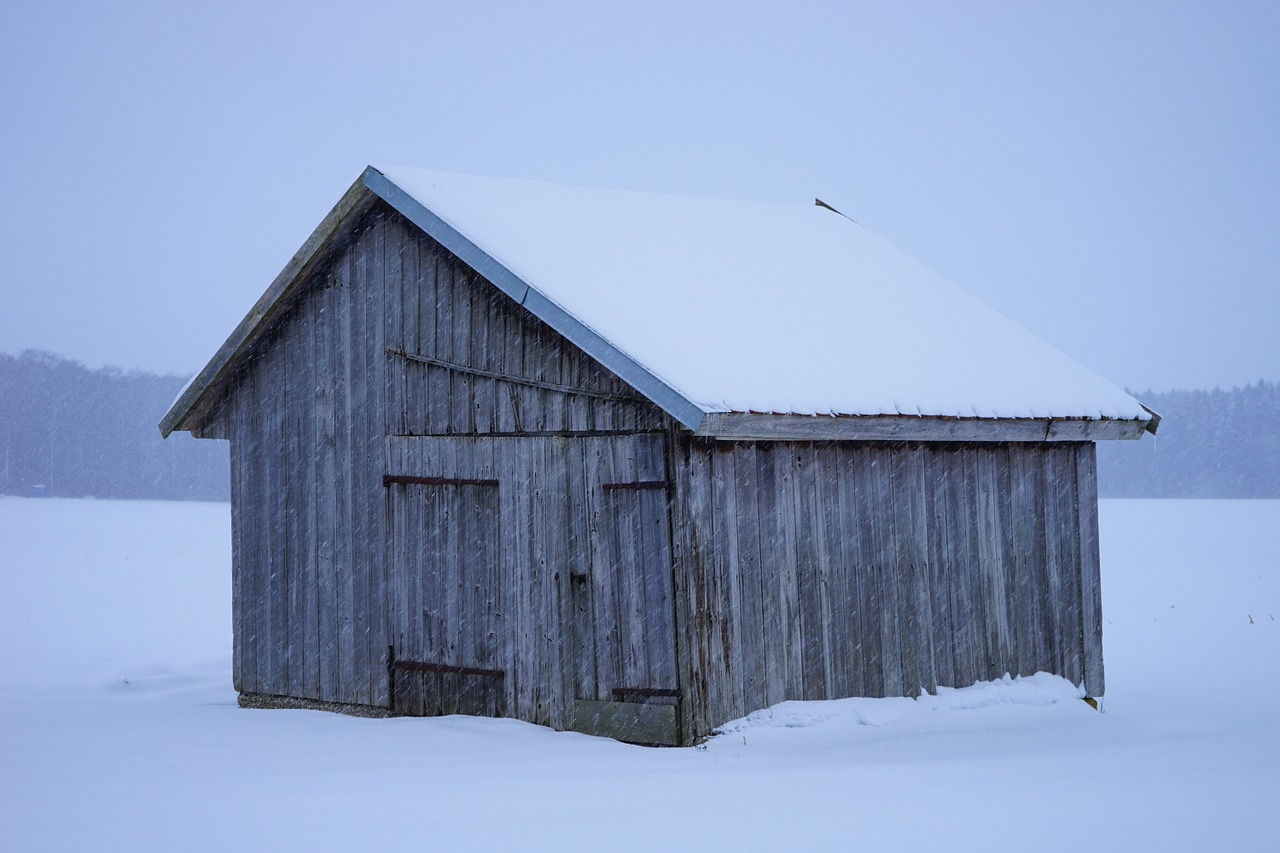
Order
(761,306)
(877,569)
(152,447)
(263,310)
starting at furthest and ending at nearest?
(152,447) < (263,310) < (761,306) < (877,569)

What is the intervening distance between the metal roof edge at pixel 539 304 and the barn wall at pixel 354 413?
403 millimetres

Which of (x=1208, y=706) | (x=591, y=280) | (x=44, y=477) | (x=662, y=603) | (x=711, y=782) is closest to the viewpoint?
(x=711, y=782)

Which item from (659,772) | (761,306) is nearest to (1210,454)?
(761,306)

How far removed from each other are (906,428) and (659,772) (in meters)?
3.46

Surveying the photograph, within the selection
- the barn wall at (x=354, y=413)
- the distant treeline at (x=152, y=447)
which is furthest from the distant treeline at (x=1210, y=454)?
the barn wall at (x=354, y=413)

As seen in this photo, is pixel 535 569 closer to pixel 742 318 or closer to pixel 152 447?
pixel 742 318

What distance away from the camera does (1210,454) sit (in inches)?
4099

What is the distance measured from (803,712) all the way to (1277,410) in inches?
4162

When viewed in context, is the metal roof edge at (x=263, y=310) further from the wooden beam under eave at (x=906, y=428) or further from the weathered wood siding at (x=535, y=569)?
the wooden beam under eave at (x=906, y=428)

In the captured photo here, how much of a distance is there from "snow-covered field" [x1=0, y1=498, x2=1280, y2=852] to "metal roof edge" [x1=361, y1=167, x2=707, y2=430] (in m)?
2.39

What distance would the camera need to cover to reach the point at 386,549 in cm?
1146

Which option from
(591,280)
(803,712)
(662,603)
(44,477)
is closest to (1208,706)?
(803,712)

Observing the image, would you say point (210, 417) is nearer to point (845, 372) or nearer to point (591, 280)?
point (591, 280)

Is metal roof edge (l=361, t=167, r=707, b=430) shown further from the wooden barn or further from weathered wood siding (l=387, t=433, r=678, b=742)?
weathered wood siding (l=387, t=433, r=678, b=742)
